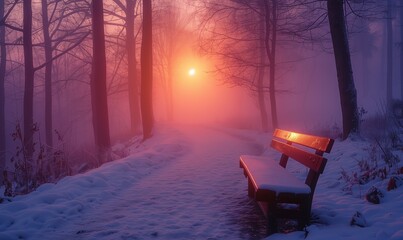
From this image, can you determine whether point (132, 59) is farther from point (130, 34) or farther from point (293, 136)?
point (293, 136)

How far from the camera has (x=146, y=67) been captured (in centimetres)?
1541

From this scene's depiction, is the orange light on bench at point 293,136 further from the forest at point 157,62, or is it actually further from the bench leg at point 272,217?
the forest at point 157,62

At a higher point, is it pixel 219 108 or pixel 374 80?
pixel 374 80

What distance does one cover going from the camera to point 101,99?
11281 millimetres

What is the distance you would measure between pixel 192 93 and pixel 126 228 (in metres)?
60.0

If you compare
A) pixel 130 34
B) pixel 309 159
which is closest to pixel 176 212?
pixel 309 159

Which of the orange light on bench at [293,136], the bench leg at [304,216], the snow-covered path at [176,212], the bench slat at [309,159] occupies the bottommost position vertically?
the snow-covered path at [176,212]

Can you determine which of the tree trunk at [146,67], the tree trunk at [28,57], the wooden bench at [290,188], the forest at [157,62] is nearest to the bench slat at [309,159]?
the wooden bench at [290,188]

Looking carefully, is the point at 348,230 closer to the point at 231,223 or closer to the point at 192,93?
the point at 231,223

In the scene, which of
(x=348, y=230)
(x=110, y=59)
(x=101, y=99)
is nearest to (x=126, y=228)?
(x=348, y=230)

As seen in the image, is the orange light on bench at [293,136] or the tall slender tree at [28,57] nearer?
the orange light on bench at [293,136]

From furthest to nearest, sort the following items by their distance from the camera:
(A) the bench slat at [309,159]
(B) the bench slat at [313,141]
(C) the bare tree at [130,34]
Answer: (C) the bare tree at [130,34], (B) the bench slat at [313,141], (A) the bench slat at [309,159]

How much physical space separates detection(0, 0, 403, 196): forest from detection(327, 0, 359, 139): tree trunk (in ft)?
0.09

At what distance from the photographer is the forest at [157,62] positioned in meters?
9.80
